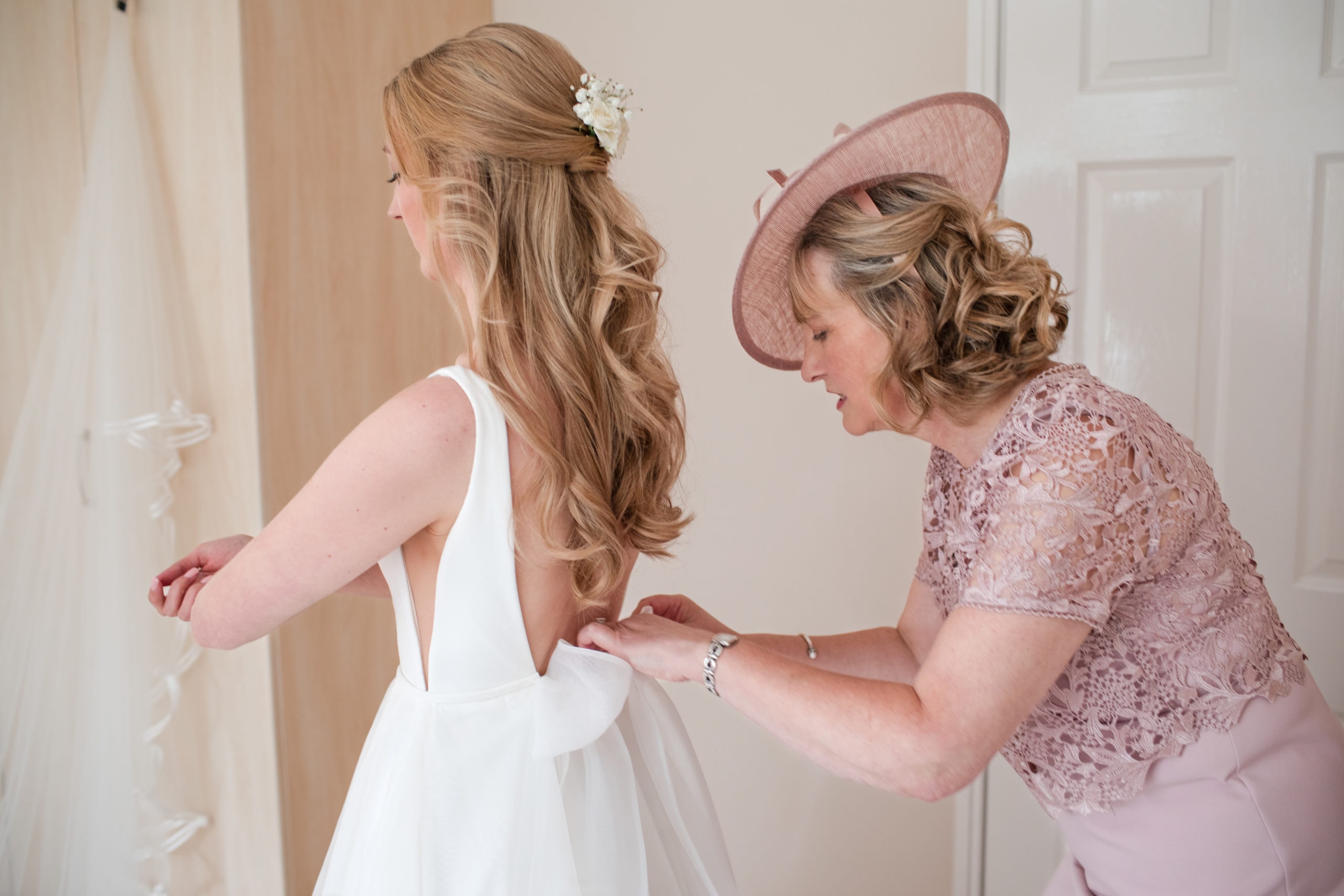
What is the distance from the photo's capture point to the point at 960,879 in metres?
2.23

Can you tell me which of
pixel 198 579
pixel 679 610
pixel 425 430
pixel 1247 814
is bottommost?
pixel 1247 814

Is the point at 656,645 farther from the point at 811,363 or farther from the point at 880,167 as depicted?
the point at 880,167

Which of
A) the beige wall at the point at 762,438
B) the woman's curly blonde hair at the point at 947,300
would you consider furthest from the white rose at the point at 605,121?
the beige wall at the point at 762,438

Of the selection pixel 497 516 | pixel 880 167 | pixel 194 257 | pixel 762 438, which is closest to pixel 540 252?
pixel 497 516

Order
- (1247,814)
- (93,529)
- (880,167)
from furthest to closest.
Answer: (93,529), (880,167), (1247,814)

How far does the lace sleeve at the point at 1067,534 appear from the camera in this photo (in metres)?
0.96

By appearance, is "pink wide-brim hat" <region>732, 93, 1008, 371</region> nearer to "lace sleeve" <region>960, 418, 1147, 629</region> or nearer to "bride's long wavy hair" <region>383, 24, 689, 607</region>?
"bride's long wavy hair" <region>383, 24, 689, 607</region>

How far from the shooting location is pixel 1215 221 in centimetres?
188

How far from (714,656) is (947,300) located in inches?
19.7

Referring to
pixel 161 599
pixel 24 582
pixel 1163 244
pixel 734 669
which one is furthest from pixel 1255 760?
pixel 24 582

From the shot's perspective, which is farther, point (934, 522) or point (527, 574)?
point (934, 522)

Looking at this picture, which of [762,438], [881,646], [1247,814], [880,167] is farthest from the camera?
[762,438]

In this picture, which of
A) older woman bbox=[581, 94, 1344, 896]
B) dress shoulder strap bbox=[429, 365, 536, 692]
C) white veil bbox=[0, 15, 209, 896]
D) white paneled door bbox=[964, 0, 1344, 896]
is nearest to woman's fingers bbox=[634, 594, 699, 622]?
older woman bbox=[581, 94, 1344, 896]

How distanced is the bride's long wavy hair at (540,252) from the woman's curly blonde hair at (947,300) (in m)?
0.28
